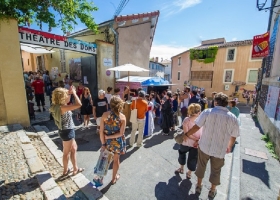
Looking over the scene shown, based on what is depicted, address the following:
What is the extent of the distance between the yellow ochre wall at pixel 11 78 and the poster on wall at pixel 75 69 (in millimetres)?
4972

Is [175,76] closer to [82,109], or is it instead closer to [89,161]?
[82,109]

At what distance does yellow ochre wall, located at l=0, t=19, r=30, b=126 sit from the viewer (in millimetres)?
4832

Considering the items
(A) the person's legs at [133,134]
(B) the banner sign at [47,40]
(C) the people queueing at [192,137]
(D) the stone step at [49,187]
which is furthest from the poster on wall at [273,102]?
(B) the banner sign at [47,40]

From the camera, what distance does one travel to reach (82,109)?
584 centimetres

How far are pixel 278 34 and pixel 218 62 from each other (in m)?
15.2

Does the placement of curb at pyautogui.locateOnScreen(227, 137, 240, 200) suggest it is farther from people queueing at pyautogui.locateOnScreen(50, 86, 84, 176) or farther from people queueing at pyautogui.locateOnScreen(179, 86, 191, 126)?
people queueing at pyautogui.locateOnScreen(50, 86, 84, 176)

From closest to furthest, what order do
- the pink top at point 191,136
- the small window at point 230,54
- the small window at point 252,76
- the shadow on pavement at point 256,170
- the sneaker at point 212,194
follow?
the sneaker at point 212,194 < the pink top at point 191,136 < the shadow on pavement at point 256,170 < the small window at point 252,76 < the small window at point 230,54

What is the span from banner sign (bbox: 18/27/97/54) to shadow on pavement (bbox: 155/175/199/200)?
21.7ft

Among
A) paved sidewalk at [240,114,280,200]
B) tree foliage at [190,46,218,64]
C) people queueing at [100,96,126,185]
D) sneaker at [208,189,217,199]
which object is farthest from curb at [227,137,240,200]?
tree foliage at [190,46,218,64]

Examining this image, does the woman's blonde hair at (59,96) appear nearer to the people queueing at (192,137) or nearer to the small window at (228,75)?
the people queueing at (192,137)

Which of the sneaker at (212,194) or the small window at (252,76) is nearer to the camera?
the sneaker at (212,194)

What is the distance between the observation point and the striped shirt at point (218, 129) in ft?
8.16

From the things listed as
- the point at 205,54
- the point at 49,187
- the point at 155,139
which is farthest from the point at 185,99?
the point at 205,54

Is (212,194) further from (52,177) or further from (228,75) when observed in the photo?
(228,75)
